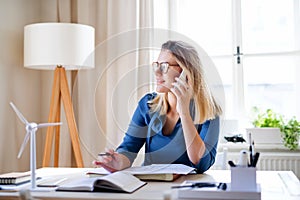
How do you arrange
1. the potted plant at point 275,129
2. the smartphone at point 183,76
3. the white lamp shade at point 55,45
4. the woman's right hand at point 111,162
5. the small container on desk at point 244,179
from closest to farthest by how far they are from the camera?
the small container on desk at point 244,179 < the smartphone at point 183,76 < the woman's right hand at point 111,162 < the white lamp shade at point 55,45 < the potted plant at point 275,129

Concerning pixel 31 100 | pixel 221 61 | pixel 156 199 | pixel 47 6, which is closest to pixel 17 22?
pixel 47 6

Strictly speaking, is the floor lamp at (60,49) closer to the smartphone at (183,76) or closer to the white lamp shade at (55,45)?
the white lamp shade at (55,45)

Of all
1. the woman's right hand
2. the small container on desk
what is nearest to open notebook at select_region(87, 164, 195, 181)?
the woman's right hand

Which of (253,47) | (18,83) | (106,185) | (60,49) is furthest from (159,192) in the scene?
(253,47)

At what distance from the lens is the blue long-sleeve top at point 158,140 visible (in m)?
1.49

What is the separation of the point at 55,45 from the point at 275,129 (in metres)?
1.51

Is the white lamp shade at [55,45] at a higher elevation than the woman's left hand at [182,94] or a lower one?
higher

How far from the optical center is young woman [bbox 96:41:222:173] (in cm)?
135

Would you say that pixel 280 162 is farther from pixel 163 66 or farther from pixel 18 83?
pixel 18 83

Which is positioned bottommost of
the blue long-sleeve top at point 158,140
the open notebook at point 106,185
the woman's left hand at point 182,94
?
the open notebook at point 106,185

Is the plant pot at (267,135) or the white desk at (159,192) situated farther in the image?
the plant pot at (267,135)

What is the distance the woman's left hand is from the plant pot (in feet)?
4.84

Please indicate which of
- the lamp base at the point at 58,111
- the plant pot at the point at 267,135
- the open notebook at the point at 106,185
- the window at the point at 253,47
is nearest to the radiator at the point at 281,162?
the plant pot at the point at 267,135

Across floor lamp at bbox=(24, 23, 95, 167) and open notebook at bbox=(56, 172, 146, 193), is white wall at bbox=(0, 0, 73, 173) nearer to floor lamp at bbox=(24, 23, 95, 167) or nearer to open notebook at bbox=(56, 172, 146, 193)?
floor lamp at bbox=(24, 23, 95, 167)
